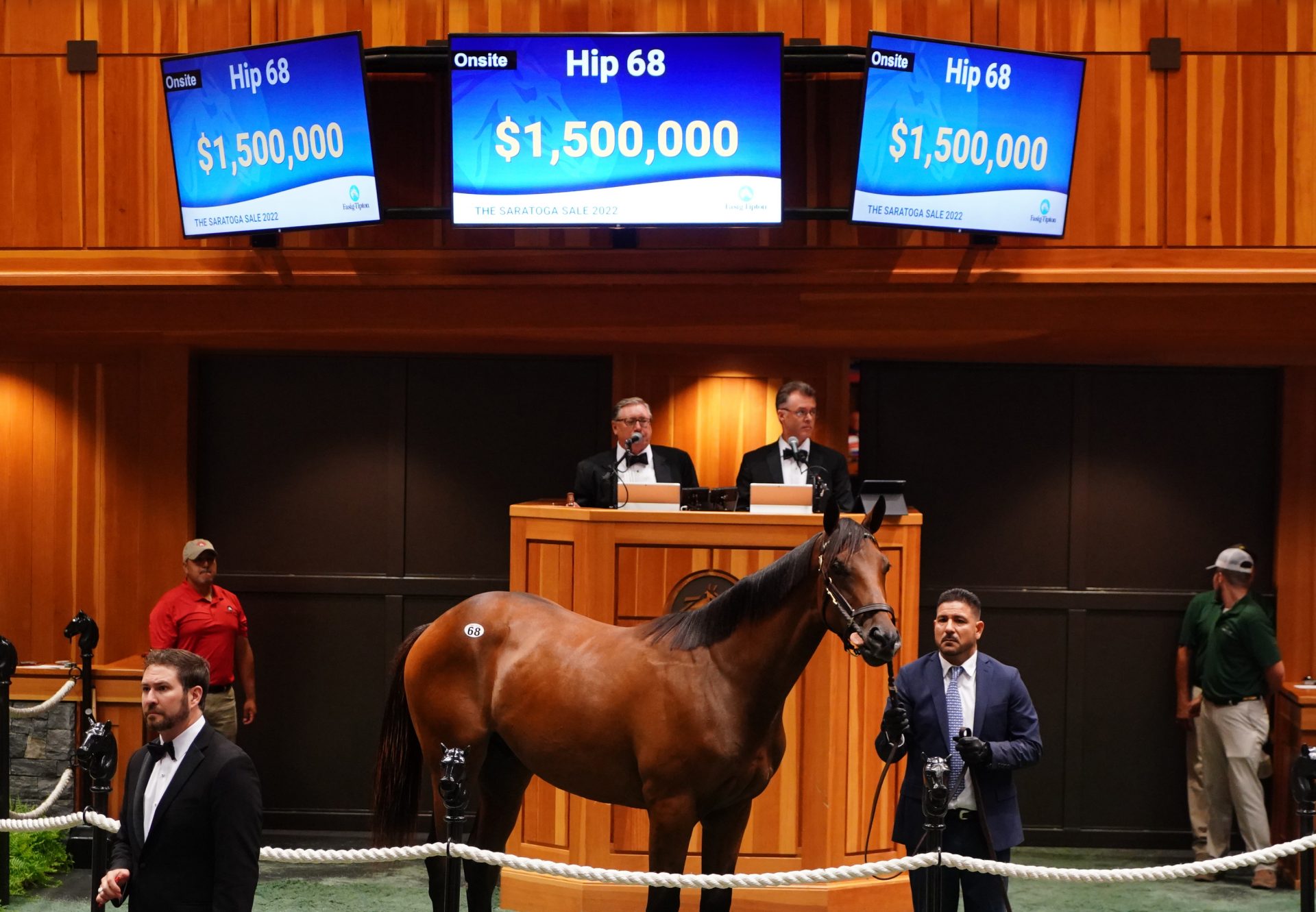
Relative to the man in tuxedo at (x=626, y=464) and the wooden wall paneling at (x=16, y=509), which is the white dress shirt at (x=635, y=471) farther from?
the wooden wall paneling at (x=16, y=509)

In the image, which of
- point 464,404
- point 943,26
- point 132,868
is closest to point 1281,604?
point 943,26

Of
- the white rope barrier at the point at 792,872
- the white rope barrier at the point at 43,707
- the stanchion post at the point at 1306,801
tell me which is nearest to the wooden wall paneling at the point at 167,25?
the white rope barrier at the point at 43,707

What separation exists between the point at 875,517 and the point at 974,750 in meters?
0.85

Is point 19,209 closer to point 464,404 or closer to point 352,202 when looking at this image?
point 352,202

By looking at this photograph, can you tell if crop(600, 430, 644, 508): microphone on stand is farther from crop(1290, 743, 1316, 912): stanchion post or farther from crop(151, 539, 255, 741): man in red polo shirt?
crop(1290, 743, 1316, 912): stanchion post

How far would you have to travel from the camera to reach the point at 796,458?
22.5 feet

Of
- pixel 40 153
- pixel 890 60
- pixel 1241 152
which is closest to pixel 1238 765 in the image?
pixel 1241 152

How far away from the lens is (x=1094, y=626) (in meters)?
8.44

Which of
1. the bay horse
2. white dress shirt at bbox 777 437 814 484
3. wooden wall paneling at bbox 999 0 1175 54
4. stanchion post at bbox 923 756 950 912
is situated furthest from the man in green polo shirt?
stanchion post at bbox 923 756 950 912

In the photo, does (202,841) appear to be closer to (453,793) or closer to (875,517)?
(453,793)

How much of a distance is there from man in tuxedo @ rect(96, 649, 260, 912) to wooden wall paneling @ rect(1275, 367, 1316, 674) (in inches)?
256

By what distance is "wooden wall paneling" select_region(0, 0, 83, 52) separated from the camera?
7734mm

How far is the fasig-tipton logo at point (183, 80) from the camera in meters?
7.24

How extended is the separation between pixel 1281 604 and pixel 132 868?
22.2 ft
